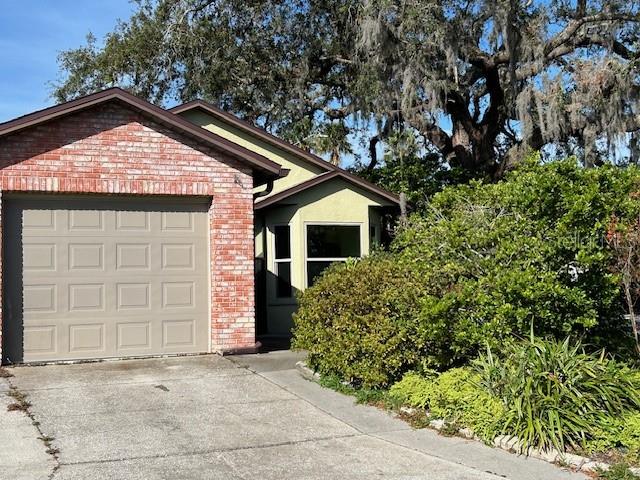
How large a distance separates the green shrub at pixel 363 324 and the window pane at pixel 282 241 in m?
5.30

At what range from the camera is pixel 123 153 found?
11227mm

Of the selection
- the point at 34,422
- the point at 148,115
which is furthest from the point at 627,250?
the point at 148,115

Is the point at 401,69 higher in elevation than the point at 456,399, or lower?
higher

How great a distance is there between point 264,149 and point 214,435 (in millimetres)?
11083

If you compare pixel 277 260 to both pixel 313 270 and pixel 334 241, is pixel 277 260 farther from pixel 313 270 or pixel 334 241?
pixel 334 241

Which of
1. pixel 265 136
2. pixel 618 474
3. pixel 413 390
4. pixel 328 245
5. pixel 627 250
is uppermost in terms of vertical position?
pixel 265 136

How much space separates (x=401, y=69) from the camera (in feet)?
A: 57.6

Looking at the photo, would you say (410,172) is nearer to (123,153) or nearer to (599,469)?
(123,153)

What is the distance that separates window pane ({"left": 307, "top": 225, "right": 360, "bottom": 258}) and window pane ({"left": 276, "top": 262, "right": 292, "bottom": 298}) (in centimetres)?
69

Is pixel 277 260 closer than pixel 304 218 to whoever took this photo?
No

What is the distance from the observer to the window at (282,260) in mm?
15586

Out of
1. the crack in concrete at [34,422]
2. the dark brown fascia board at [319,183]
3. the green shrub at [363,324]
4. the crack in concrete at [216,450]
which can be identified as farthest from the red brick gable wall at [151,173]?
the crack in concrete at [216,450]


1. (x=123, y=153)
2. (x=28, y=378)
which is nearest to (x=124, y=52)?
(x=123, y=153)

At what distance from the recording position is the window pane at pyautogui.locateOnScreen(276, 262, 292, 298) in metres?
15.6
